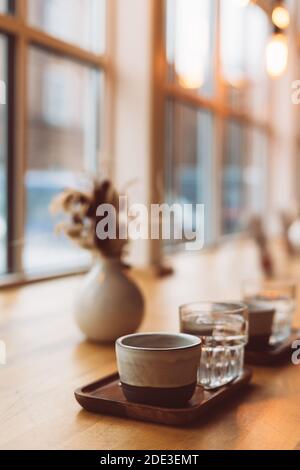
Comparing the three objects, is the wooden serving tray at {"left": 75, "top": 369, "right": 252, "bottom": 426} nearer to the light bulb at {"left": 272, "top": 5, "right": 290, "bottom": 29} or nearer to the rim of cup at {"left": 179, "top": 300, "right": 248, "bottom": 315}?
the rim of cup at {"left": 179, "top": 300, "right": 248, "bottom": 315}

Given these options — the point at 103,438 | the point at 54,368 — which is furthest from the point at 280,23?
the point at 103,438

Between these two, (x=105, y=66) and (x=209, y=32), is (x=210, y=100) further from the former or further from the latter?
A: (x=105, y=66)

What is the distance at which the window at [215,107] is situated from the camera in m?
4.38

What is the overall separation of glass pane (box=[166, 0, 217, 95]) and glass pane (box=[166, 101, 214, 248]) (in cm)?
20

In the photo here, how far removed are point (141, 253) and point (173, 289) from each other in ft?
2.78

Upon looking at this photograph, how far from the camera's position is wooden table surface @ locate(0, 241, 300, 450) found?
1.03 m

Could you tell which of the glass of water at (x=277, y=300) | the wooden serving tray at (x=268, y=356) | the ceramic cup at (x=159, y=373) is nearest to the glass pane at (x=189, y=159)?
the glass of water at (x=277, y=300)

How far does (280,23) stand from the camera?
263 cm

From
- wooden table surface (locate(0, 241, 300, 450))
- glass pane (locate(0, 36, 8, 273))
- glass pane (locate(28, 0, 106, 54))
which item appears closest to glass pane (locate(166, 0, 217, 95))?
glass pane (locate(28, 0, 106, 54))

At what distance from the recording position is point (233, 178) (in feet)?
18.6

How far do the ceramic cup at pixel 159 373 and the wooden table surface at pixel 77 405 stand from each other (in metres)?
0.05

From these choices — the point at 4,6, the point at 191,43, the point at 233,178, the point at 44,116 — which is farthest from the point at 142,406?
the point at 233,178

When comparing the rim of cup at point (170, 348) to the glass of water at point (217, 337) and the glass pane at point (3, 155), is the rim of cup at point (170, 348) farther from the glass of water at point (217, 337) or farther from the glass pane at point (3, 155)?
the glass pane at point (3, 155)

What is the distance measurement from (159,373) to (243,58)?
504 centimetres
